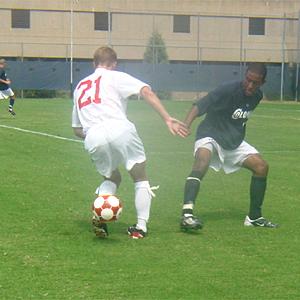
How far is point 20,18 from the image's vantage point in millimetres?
59719

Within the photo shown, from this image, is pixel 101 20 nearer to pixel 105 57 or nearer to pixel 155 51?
pixel 155 51

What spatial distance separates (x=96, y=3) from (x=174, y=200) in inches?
2016

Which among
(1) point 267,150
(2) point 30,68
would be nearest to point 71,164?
(1) point 267,150

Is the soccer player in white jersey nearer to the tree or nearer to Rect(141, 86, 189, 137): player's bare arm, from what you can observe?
Rect(141, 86, 189, 137): player's bare arm

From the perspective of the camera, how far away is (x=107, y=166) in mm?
8227

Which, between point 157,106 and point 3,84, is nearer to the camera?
point 157,106

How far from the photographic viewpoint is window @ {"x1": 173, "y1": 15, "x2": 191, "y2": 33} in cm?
5978

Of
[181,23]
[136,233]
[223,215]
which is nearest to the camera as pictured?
[136,233]

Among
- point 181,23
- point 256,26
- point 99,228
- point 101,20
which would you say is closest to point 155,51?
point 181,23

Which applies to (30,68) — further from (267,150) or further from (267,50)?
(267,150)

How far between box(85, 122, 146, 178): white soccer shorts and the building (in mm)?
49520

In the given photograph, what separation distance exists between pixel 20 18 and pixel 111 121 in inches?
2093

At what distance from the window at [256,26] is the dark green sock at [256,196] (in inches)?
2086

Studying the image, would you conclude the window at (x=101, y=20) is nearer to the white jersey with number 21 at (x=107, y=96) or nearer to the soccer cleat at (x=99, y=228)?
the white jersey with number 21 at (x=107, y=96)
